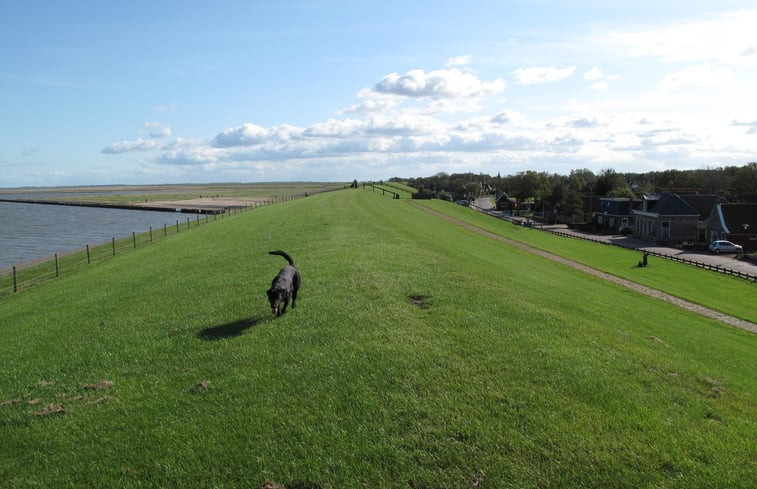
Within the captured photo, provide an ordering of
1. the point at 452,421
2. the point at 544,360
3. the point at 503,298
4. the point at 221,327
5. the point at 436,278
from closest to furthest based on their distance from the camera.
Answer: the point at 452,421
the point at 544,360
the point at 221,327
the point at 503,298
the point at 436,278

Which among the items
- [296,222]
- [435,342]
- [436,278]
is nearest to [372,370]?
[435,342]

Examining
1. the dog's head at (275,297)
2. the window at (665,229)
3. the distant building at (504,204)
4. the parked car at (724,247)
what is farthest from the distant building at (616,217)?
the dog's head at (275,297)

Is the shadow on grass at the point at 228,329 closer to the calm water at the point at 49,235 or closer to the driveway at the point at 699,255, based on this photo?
the calm water at the point at 49,235

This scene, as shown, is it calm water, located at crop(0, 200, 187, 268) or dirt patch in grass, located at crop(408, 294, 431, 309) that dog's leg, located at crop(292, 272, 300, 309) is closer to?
dirt patch in grass, located at crop(408, 294, 431, 309)

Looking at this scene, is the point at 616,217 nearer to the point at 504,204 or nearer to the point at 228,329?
the point at 504,204

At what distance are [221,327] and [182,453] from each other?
6.40 m

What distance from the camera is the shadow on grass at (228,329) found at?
14.2 m

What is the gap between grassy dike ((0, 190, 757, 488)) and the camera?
848 centimetres

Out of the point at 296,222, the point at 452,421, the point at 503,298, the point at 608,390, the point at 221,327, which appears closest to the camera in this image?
the point at 452,421

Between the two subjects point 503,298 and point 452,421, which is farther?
point 503,298

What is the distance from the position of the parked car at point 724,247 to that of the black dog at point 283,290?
67.0 metres

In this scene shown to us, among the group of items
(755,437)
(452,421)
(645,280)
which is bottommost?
(645,280)

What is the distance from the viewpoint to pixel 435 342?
1324cm

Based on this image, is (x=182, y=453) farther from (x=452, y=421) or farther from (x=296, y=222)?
(x=296, y=222)
